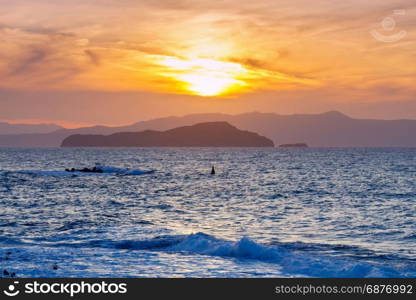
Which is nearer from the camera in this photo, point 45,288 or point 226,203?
point 45,288

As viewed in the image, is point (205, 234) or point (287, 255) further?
point (205, 234)

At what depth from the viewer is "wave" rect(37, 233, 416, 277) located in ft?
70.7

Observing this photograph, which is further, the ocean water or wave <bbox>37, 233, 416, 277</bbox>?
the ocean water

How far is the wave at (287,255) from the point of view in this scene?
2156 centimetres

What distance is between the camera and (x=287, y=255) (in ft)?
81.9

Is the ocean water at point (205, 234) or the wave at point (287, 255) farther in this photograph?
the ocean water at point (205, 234)

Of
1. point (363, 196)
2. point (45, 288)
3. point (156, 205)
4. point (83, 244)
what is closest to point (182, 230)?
point (83, 244)

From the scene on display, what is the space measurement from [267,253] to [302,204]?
28900mm

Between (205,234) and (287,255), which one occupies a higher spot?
(205,234)

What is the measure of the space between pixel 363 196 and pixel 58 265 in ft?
159

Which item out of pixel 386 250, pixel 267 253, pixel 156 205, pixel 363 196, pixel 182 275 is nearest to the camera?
pixel 182 275

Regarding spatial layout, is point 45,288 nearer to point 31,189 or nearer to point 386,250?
point 386,250

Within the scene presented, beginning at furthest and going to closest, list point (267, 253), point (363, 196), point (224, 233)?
point (363, 196)
point (224, 233)
point (267, 253)

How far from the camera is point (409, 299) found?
46.6 feet
